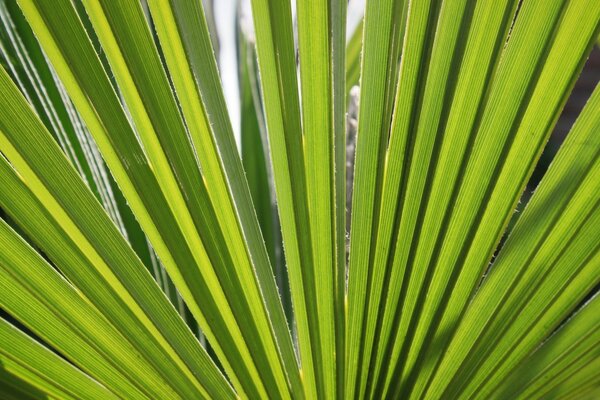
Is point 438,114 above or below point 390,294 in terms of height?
above

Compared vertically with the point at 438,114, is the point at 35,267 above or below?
below

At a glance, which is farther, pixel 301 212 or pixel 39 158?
pixel 301 212

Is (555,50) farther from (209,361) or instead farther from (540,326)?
(209,361)

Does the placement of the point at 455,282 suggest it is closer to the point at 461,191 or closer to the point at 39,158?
the point at 461,191

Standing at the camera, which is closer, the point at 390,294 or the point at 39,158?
the point at 39,158

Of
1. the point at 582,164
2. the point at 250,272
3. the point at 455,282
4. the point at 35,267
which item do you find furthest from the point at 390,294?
the point at 35,267

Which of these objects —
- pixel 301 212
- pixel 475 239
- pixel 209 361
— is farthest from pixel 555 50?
pixel 209 361
